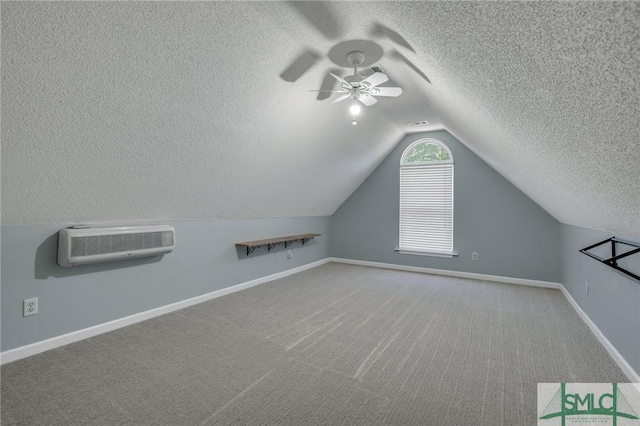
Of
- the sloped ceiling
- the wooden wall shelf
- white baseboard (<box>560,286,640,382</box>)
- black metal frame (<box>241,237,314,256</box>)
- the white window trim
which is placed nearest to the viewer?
the sloped ceiling

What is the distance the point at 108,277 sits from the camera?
9.36 ft

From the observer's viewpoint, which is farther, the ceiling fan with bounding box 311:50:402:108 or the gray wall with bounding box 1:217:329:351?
the ceiling fan with bounding box 311:50:402:108

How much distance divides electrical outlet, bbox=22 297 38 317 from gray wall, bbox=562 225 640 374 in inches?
179

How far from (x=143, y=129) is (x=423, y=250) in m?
4.90

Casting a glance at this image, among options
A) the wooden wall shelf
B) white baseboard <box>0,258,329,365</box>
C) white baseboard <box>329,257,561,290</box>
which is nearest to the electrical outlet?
white baseboard <box>0,258,329,365</box>

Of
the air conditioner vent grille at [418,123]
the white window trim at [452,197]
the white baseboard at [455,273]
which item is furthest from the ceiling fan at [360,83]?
the white baseboard at [455,273]

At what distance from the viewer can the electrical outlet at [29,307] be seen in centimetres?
234

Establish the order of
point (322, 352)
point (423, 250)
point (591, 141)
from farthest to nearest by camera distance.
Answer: point (423, 250), point (322, 352), point (591, 141)

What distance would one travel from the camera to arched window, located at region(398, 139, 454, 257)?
17.6 feet

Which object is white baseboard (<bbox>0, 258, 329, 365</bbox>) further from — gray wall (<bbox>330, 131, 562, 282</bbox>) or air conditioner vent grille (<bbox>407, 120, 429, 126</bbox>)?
air conditioner vent grille (<bbox>407, 120, 429, 126</bbox>)

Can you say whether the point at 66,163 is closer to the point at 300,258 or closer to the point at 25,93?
the point at 25,93

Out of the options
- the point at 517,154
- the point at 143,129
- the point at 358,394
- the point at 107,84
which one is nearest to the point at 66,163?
the point at 143,129

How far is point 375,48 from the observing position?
8.08ft

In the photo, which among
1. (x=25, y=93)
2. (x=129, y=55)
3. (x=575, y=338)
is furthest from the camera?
(x=575, y=338)
